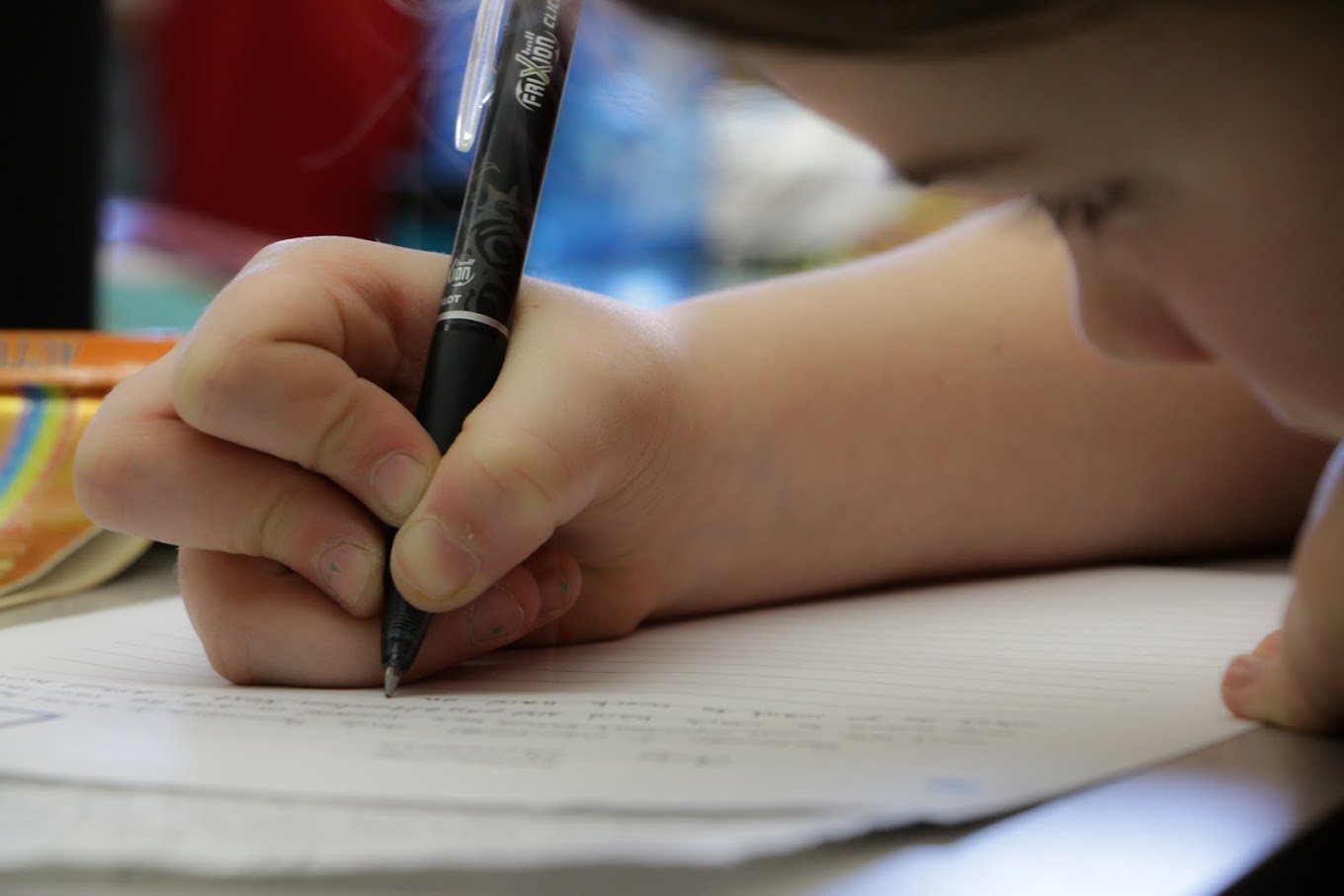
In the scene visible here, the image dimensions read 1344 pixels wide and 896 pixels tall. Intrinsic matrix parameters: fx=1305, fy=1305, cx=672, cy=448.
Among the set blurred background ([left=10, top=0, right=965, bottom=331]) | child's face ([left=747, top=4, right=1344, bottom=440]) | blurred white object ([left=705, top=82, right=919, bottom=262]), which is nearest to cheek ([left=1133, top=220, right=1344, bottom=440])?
child's face ([left=747, top=4, right=1344, bottom=440])

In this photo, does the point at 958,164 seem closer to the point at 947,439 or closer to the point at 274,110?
the point at 947,439

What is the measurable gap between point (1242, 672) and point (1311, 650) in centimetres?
3

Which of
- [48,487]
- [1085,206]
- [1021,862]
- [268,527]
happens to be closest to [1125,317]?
[1085,206]

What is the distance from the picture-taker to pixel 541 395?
41cm

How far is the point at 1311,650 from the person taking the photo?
1.11 feet

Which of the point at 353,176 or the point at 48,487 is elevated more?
the point at 353,176

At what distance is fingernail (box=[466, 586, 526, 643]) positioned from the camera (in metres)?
0.43

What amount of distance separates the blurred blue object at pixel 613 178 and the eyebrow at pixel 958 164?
0.65 feet

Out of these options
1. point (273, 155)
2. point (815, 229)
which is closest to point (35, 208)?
point (273, 155)

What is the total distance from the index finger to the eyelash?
195 millimetres

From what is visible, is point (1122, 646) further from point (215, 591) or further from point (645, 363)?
point (215, 591)

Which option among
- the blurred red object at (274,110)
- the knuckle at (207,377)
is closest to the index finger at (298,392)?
the knuckle at (207,377)

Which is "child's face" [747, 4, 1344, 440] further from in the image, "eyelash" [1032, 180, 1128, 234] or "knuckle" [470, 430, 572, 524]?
"knuckle" [470, 430, 572, 524]

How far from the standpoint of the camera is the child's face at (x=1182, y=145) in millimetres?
265
